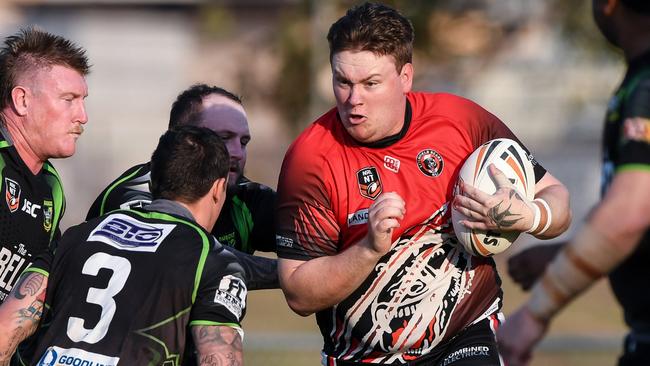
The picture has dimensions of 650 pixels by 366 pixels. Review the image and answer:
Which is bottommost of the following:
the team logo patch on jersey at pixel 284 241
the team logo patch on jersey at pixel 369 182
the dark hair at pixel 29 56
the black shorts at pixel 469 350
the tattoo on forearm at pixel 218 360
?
the black shorts at pixel 469 350

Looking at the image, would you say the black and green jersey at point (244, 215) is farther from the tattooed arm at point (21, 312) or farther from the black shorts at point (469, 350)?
the tattooed arm at point (21, 312)

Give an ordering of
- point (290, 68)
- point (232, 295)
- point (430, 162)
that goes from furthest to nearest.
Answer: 1. point (290, 68)
2. point (430, 162)
3. point (232, 295)

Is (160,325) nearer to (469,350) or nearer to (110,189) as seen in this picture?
(110,189)

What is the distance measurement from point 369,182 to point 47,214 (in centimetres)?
169

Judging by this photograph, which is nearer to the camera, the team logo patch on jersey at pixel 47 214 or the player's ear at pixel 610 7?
the player's ear at pixel 610 7

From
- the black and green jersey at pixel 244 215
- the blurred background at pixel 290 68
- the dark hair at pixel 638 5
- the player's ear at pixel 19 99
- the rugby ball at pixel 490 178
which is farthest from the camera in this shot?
the blurred background at pixel 290 68

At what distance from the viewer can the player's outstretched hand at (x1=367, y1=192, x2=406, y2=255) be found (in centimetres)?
445

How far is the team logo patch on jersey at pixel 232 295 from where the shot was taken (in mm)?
4375

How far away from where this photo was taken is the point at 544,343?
396 inches

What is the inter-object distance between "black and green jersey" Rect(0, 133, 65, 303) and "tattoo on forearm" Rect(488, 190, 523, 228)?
225 centimetres

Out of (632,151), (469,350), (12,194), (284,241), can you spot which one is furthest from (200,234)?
(632,151)

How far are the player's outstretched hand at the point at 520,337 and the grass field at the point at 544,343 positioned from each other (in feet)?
19.1

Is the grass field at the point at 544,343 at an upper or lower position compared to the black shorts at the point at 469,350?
lower

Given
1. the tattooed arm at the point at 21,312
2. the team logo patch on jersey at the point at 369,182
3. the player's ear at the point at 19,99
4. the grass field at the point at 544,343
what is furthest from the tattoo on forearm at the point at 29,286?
the grass field at the point at 544,343
